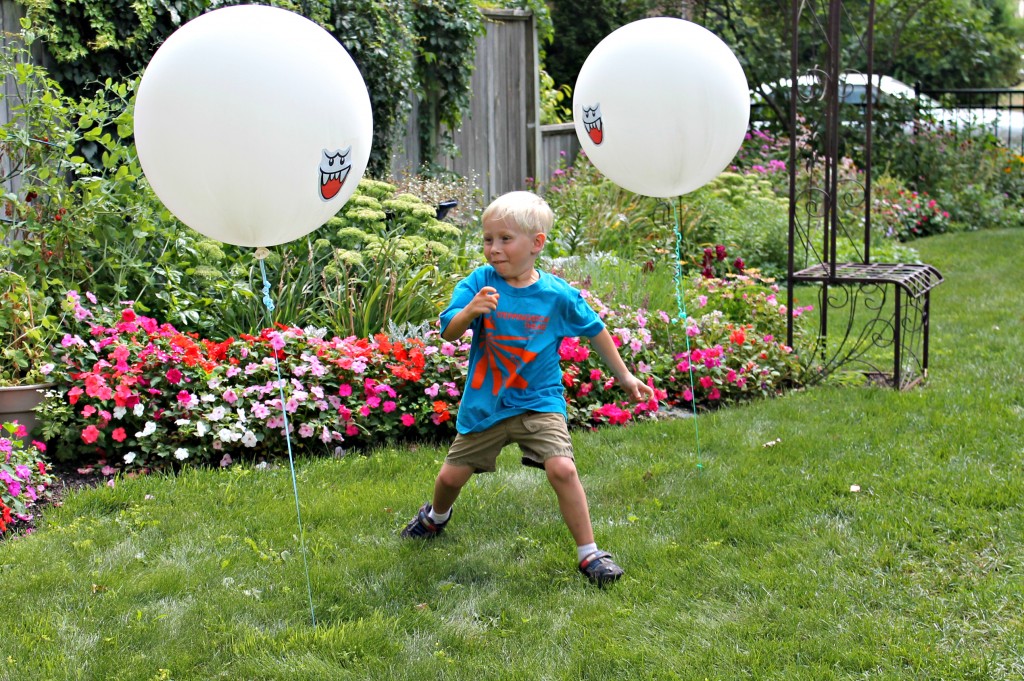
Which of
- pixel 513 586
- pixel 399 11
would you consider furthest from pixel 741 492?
pixel 399 11

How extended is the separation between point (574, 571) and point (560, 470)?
359mm

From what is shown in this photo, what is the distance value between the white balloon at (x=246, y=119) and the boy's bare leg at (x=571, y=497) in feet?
3.95

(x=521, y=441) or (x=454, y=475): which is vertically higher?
(x=521, y=441)

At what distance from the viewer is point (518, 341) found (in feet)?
11.8

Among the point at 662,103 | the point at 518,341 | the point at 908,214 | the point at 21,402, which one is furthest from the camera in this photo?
the point at 908,214

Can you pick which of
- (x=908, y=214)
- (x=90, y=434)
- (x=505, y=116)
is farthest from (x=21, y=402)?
(x=908, y=214)

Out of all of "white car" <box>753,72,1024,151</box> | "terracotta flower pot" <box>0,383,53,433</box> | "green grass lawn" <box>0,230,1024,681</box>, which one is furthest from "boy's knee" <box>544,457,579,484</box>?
"white car" <box>753,72,1024,151</box>

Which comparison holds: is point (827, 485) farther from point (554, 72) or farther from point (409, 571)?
point (554, 72)

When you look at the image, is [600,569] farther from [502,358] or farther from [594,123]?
[594,123]

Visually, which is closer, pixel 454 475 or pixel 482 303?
A: pixel 482 303

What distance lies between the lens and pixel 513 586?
342cm

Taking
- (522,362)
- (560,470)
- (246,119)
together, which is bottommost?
(560,470)

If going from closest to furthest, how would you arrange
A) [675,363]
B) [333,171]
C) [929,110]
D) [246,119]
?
1. [246,119]
2. [333,171]
3. [675,363]
4. [929,110]

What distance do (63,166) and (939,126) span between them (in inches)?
466
